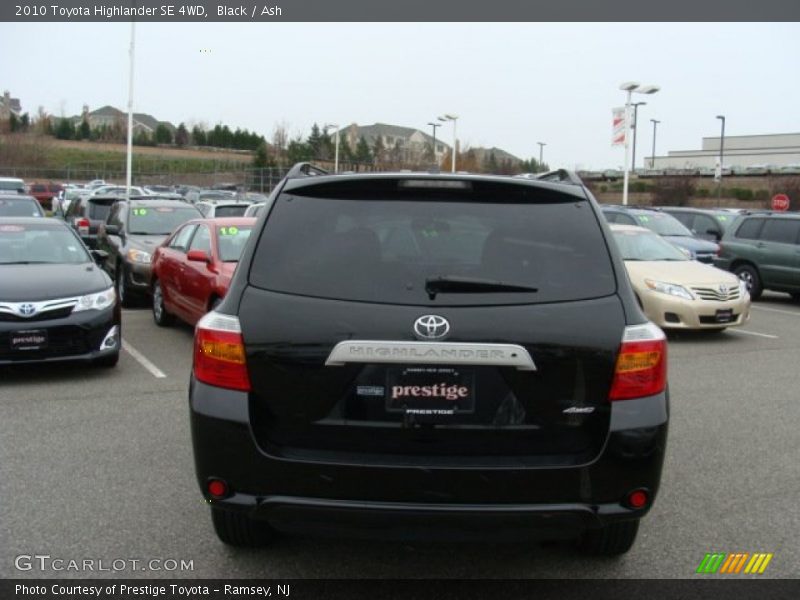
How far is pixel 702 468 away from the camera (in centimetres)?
555

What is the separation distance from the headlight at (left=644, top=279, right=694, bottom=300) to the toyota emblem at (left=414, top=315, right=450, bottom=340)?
30.0 ft

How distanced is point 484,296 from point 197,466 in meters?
1.38

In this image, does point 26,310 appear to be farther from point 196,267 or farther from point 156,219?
point 156,219

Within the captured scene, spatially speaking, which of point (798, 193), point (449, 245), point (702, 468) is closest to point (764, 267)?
point (702, 468)

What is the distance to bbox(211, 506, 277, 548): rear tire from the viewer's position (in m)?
3.84

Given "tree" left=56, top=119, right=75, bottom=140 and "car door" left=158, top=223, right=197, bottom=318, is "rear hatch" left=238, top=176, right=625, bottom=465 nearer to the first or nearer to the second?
"car door" left=158, top=223, right=197, bottom=318

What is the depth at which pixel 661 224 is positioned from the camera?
731 inches

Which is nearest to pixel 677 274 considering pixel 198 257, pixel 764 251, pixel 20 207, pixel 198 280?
pixel 764 251

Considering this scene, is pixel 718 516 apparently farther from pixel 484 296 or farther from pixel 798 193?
pixel 798 193

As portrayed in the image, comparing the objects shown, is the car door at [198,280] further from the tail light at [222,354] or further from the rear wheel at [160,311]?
the tail light at [222,354]

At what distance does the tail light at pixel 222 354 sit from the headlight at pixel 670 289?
30.8 feet

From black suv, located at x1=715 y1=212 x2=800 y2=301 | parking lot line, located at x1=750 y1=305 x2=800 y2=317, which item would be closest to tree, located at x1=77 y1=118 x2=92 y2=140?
black suv, located at x1=715 y1=212 x2=800 y2=301

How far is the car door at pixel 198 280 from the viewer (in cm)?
959

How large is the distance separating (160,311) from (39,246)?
8.36 feet
